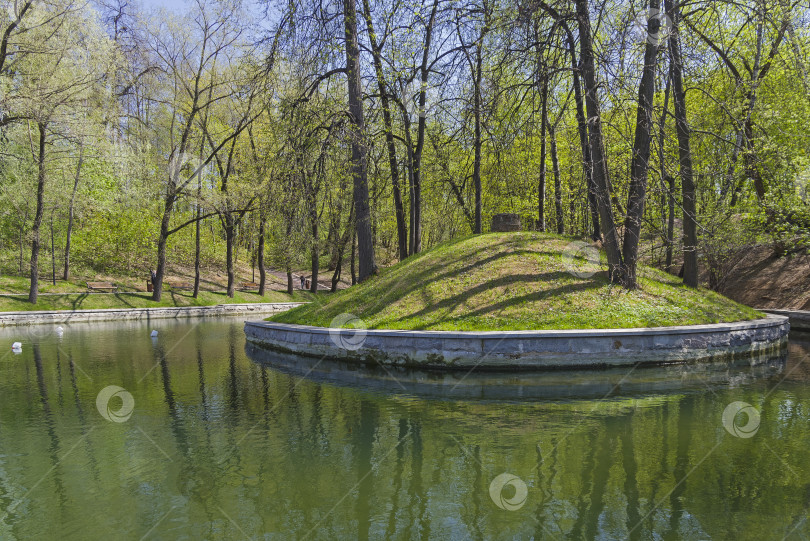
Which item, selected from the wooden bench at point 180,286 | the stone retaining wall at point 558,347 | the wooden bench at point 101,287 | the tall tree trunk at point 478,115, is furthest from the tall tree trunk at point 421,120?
the wooden bench at point 101,287

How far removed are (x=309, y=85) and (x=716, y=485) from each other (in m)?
14.5

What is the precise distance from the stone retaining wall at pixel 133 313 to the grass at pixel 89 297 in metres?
1.41

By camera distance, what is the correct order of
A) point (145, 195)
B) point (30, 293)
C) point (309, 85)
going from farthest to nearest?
point (145, 195), point (30, 293), point (309, 85)

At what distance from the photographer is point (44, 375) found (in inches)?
440

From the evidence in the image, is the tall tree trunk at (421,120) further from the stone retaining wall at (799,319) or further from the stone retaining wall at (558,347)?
the stone retaining wall at (799,319)

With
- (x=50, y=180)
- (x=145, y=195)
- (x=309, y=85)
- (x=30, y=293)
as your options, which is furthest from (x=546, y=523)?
(x=145, y=195)

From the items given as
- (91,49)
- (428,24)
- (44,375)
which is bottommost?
(44,375)

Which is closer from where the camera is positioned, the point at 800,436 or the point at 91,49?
the point at 800,436

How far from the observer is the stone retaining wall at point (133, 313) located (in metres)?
22.2

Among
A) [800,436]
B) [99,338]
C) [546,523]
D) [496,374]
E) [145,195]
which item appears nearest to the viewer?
[546,523]

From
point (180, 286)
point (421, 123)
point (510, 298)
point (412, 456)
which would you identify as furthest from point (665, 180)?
point (180, 286)

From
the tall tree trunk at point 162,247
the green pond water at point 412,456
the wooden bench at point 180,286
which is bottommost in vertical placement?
the green pond water at point 412,456

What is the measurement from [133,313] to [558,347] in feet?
72.0

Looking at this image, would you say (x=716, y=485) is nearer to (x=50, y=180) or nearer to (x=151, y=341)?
(x=151, y=341)
